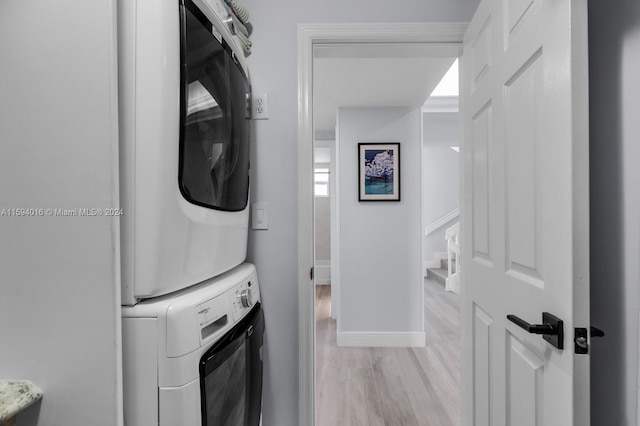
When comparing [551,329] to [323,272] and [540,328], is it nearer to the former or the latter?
[540,328]

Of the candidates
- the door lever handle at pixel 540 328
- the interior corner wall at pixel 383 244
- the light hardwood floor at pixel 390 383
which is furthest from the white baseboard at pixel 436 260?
the door lever handle at pixel 540 328

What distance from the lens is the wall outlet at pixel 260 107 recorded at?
5.16 ft

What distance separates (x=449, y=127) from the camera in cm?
476

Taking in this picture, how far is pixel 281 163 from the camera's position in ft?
5.20

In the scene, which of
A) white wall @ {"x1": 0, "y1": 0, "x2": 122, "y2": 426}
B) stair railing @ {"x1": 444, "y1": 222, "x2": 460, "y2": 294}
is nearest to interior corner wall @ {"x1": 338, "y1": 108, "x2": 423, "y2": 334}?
stair railing @ {"x1": 444, "y1": 222, "x2": 460, "y2": 294}

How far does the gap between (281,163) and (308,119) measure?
240mm

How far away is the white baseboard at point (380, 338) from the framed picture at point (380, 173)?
1332 mm

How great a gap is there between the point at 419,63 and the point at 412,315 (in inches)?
90.3

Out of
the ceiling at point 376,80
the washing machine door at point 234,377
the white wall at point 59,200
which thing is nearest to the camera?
the white wall at point 59,200

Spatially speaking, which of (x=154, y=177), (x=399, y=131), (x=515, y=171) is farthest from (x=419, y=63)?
(x=154, y=177)

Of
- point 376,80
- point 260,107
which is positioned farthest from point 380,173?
point 260,107

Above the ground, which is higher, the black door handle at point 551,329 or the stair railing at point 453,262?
the black door handle at point 551,329

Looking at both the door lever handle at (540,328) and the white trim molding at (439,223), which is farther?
the white trim molding at (439,223)

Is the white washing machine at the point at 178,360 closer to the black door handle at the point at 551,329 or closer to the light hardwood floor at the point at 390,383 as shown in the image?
the black door handle at the point at 551,329
